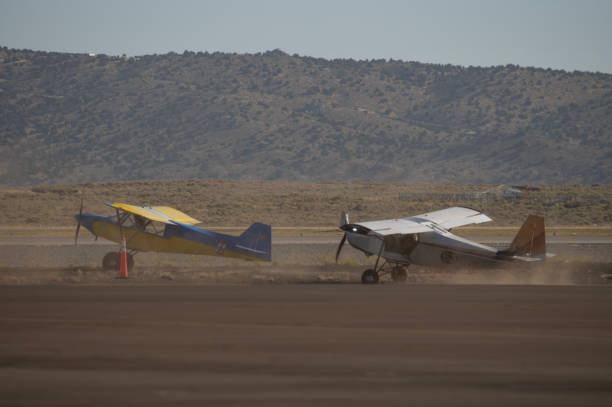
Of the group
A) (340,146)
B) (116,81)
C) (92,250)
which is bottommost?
(92,250)

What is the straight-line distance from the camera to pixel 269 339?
10344 millimetres

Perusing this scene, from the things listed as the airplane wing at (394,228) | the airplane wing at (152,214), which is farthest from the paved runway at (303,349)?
the airplane wing at (152,214)

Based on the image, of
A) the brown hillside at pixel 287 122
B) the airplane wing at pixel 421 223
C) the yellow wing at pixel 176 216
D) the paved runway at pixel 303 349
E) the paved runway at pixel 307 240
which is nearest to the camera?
the paved runway at pixel 303 349

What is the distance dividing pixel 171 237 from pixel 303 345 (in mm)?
13186

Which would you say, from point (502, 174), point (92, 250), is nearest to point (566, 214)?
point (92, 250)

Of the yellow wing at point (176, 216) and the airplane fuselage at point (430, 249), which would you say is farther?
the yellow wing at point (176, 216)

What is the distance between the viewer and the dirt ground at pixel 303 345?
7.79 m

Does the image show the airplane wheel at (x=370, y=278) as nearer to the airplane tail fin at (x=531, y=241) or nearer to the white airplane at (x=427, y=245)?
the white airplane at (x=427, y=245)

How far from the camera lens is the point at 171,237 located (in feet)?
73.8

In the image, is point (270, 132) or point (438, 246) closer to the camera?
point (438, 246)

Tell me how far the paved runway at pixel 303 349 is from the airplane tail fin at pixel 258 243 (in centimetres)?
679

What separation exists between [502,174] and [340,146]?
29.9 meters

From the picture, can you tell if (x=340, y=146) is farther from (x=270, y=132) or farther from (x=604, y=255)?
(x=604, y=255)

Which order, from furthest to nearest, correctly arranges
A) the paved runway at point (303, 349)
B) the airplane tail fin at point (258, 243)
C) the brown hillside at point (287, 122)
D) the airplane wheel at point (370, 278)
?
the brown hillside at point (287, 122) → the airplane tail fin at point (258, 243) → the airplane wheel at point (370, 278) → the paved runway at point (303, 349)
